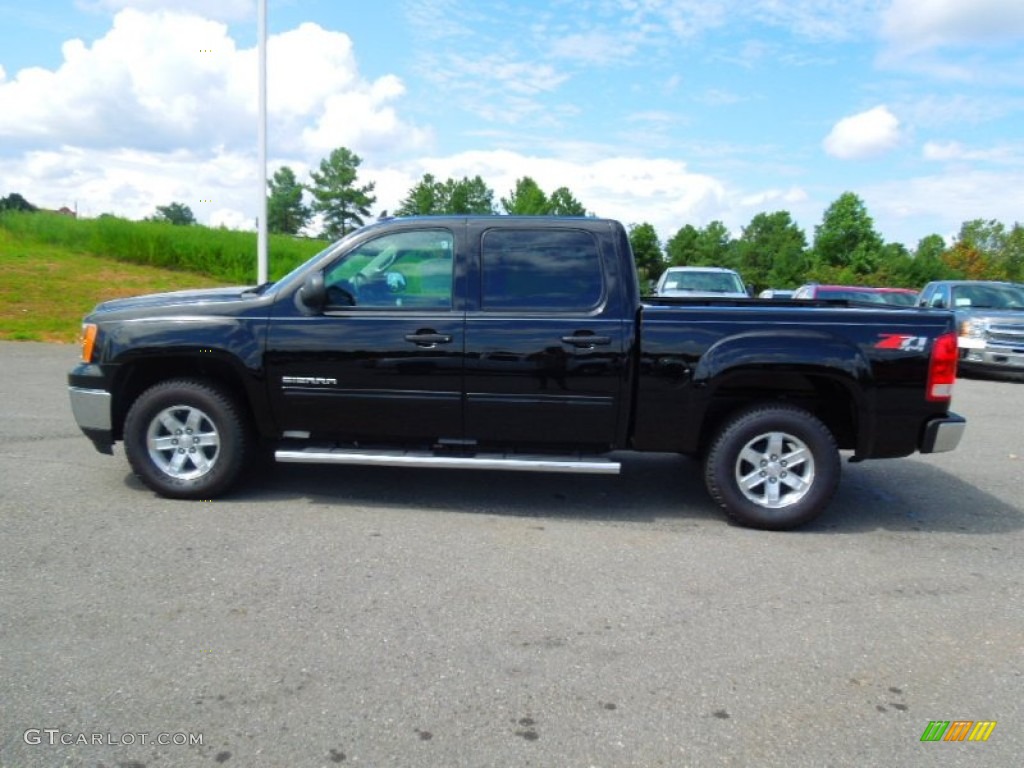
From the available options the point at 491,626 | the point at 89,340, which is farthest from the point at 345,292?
the point at 491,626

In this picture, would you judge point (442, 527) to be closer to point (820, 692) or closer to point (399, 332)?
point (399, 332)

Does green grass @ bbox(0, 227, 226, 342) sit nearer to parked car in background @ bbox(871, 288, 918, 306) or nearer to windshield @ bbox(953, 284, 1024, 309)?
parked car in background @ bbox(871, 288, 918, 306)

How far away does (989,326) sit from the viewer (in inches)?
518

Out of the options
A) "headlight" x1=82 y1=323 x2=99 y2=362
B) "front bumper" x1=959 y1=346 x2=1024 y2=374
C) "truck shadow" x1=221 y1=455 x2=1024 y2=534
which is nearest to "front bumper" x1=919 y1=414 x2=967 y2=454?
"truck shadow" x1=221 y1=455 x2=1024 y2=534

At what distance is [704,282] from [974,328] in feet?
15.3

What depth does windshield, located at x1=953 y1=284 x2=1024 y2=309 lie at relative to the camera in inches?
568

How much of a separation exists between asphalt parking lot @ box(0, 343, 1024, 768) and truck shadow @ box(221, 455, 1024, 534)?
0.10 feet

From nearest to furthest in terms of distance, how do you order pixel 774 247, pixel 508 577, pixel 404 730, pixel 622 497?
pixel 404 730, pixel 508 577, pixel 622 497, pixel 774 247

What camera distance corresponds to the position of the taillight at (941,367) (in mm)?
4652

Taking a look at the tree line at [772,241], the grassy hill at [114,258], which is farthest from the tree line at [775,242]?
the grassy hill at [114,258]

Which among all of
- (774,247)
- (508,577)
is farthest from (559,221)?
(774,247)

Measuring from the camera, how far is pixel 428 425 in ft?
16.3

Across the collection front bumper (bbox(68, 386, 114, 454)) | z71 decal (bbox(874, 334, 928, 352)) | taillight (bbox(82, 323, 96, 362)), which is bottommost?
front bumper (bbox(68, 386, 114, 454))

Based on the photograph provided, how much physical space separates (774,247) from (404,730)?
Result: 208 feet
